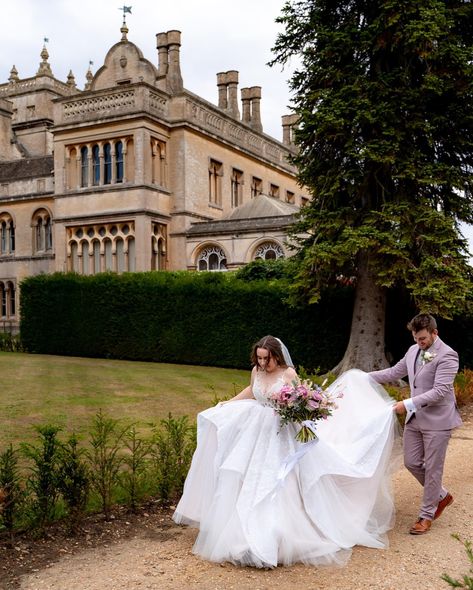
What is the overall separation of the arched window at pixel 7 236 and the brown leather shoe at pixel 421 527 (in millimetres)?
31677

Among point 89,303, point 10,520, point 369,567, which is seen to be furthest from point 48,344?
point 369,567

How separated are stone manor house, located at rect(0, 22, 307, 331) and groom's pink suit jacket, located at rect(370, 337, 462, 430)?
771 inches

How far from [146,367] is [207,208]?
13.5 metres

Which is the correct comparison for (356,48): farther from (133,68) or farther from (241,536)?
(133,68)

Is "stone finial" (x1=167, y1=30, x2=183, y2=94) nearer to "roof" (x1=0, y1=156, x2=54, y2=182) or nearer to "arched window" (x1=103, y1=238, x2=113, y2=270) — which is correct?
"arched window" (x1=103, y1=238, x2=113, y2=270)

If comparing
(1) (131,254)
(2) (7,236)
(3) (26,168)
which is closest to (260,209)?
(1) (131,254)

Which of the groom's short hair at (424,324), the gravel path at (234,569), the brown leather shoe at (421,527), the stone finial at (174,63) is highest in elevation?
the stone finial at (174,63)

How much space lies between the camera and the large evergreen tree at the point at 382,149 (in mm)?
13281

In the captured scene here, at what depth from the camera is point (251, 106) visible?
3691 cm

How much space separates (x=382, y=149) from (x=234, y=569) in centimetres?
1070

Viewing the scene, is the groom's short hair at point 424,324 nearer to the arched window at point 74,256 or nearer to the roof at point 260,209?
the roof at point 260,209

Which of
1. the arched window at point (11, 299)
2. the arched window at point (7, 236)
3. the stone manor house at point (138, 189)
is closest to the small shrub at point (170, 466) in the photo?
the stone manor house at point (138, 189)

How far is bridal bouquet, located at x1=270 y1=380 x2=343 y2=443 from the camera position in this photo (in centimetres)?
527

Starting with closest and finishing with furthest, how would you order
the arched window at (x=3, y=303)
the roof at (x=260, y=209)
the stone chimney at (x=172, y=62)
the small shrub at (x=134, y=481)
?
the small shrub at (x=134, y=481), the stone chimney at (x=172, y=62), the roof at (x=260, y=209), the arched window at (x=3, y=303)
